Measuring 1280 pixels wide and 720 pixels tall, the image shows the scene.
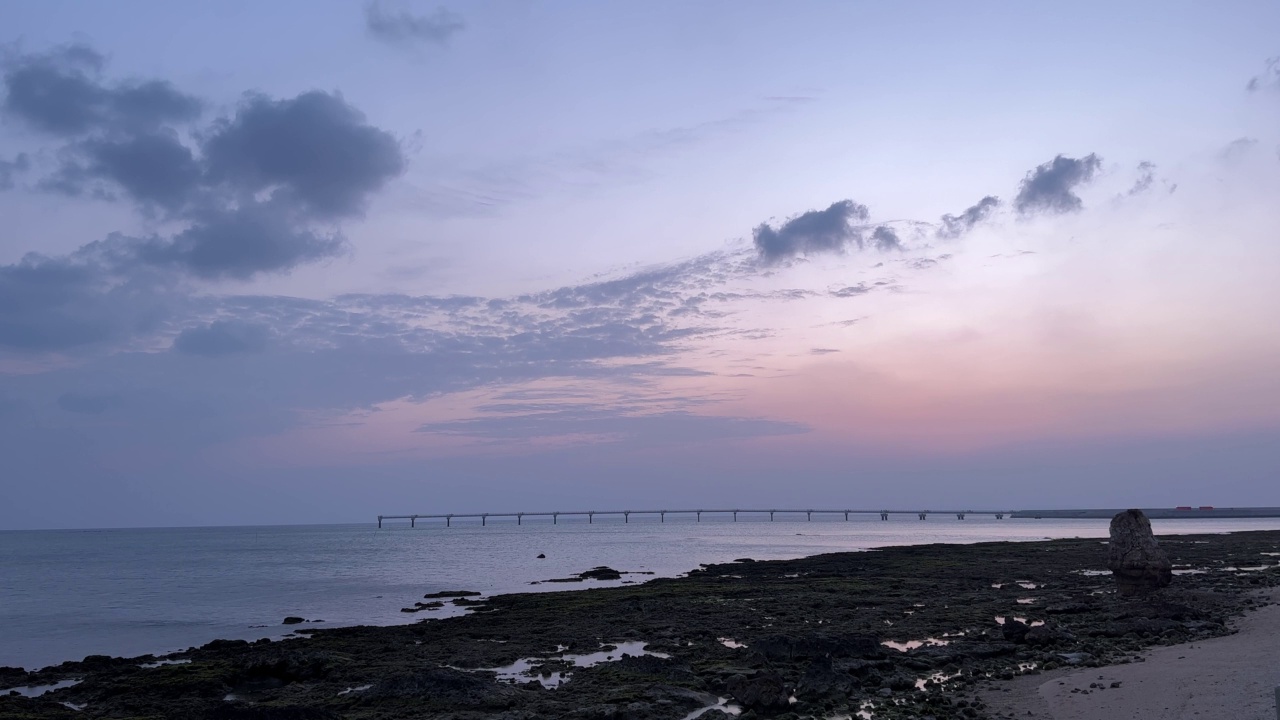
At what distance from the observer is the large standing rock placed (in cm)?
3475

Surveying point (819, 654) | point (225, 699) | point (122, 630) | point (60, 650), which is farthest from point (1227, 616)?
point (122, 630)

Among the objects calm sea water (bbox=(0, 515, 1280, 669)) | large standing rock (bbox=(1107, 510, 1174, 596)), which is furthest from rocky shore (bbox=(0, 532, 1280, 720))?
calm sea water (bbox=(0, 515, 1280, 669))

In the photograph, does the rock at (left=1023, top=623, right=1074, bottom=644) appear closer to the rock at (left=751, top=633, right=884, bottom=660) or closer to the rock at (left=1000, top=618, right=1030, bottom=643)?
the rock at (left=1000, top=618, right=1030, bottom=643)

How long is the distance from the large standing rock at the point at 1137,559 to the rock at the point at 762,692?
22.6 m

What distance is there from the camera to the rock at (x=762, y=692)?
18.5m

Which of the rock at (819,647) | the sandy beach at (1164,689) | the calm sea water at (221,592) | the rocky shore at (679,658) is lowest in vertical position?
the calm sea water at (221,592)

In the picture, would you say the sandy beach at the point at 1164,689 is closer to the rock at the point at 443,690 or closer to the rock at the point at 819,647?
the rock at the point at 819,647

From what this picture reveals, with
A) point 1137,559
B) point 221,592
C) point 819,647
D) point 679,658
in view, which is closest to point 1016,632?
point 819,647

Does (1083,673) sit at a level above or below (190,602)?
above

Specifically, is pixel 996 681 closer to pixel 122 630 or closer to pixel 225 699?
pixel 225 699

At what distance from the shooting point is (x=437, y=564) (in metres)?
92.2

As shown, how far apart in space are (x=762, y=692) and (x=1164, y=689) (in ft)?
26.8

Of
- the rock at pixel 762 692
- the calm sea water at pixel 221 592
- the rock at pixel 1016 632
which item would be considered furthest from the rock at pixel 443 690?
the calm sea water at pixel 221 592

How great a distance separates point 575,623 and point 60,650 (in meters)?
21.0
